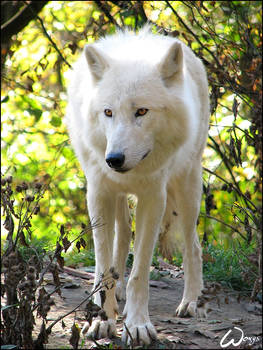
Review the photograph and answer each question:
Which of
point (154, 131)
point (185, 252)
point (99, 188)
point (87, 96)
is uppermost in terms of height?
point (87, 96)

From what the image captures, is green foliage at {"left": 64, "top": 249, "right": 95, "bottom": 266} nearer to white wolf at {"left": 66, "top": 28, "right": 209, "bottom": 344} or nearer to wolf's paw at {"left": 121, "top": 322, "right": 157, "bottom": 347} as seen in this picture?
white wolf at {"left": 66, "top": 28, "right": 209, "bottom": 344}

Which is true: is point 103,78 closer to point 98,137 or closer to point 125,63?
point 125,63

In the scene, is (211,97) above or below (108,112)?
above

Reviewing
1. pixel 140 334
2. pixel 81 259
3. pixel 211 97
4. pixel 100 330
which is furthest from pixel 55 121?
pixel 140 334

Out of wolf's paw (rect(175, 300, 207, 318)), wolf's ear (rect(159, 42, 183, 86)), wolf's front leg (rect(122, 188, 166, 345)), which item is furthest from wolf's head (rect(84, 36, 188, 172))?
wolf's paw (rect(175, 300, 207, 318))

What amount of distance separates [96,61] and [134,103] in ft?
1.90

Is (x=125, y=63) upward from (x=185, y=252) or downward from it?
upward

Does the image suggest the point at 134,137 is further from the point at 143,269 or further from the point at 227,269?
the point at 227,269

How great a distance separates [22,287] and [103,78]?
1692 millimetres

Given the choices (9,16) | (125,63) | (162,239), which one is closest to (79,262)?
(162,239)

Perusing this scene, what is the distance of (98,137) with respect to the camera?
3.78 meters

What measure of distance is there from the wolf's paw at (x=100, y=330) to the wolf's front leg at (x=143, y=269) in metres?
0.09

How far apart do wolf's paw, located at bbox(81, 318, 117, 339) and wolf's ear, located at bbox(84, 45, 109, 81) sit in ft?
5.71

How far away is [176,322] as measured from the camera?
3893 millimetres
